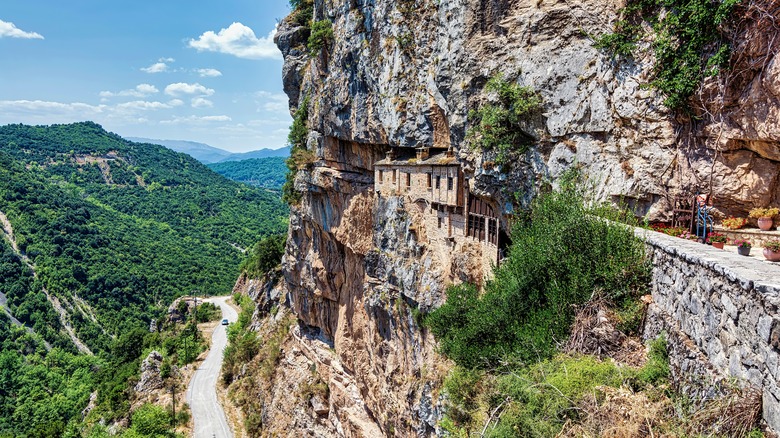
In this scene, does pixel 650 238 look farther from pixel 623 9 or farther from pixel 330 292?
pixel 330 292

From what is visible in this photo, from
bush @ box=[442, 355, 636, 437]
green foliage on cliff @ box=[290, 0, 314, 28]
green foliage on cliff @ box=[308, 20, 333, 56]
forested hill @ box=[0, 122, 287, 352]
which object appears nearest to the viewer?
bush @ box=[442, 355, 636, 437]

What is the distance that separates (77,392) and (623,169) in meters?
70.7

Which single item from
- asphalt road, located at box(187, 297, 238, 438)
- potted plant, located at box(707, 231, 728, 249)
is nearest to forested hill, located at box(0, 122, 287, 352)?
asphalt road, located at box(187, 297, 238, 438)

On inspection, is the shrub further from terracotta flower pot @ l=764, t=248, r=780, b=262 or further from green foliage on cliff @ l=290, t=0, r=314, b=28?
terracotta flower pot @ l=764, t=248, r=780, b=262

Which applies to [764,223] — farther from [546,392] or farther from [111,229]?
[111,229]

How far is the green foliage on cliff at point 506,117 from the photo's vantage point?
1522 centimetres

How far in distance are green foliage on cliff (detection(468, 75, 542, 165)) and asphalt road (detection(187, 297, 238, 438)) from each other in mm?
32430

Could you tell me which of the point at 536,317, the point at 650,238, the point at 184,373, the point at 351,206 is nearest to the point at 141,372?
the point at 184,373

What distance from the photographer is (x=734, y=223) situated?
11.2m

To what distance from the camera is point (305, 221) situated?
112 ft

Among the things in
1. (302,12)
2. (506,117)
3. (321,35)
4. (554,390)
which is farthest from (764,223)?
(302,12)

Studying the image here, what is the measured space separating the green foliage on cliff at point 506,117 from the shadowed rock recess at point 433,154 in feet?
1.06

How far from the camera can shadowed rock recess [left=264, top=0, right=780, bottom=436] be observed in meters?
11.9

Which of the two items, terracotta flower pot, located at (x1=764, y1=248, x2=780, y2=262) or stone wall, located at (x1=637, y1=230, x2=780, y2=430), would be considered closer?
stone wall, located at (x1=637, y1=230, x2=780, y2=430)
